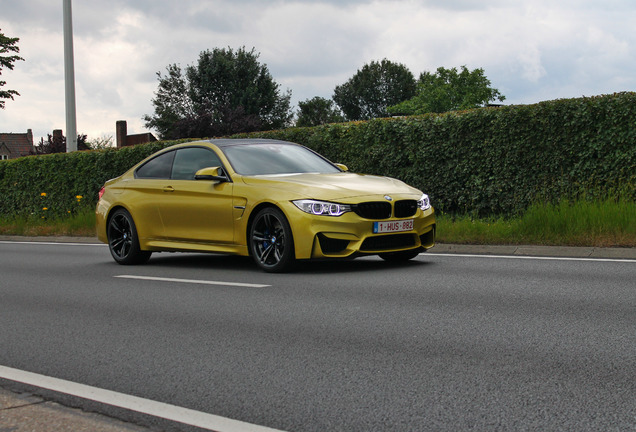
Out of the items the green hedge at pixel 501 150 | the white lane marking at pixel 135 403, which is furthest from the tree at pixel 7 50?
the white lane marking at pixel 135 403

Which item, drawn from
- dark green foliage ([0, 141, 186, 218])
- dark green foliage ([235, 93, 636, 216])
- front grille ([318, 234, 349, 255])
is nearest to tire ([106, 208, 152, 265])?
front grille ([318, 234, 349, 255])

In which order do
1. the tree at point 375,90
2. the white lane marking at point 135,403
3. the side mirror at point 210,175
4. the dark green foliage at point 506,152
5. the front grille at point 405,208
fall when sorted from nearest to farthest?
the white lane marking at point 135,403, the front grille at point 405,208, the side mirror at point 210,175, the dark green foliage at point 506,152, the tree at point 375,90

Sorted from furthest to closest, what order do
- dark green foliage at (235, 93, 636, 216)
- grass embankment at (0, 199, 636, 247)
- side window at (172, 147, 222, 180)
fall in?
dark green foliage at (235, 93, 636, 216)
grass embankment at (0, 199, 636, 247)
side window at (172, 147, 222, 180)

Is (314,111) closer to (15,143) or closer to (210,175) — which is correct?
(15,143)

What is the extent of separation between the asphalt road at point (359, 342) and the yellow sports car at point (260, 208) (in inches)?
16.0

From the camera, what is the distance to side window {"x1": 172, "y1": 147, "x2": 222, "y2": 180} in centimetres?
1086

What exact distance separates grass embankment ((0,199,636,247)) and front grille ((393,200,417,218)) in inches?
129

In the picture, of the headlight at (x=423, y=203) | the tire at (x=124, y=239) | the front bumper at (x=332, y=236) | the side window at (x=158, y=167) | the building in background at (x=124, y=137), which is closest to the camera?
the front bumper at (x=332, y=236)

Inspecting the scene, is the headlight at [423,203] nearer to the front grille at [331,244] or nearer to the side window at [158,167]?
the front grille at [331,244]

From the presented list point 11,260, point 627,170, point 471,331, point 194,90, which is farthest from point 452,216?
point 194,90

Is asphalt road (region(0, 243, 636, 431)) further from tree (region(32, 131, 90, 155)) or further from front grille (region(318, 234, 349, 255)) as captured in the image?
tree (region(32, 131, 90, 155))

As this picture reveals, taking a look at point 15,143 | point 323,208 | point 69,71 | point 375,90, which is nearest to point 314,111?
point 375,90

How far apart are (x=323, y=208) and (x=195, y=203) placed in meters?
2.21

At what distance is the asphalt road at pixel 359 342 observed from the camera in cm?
417
